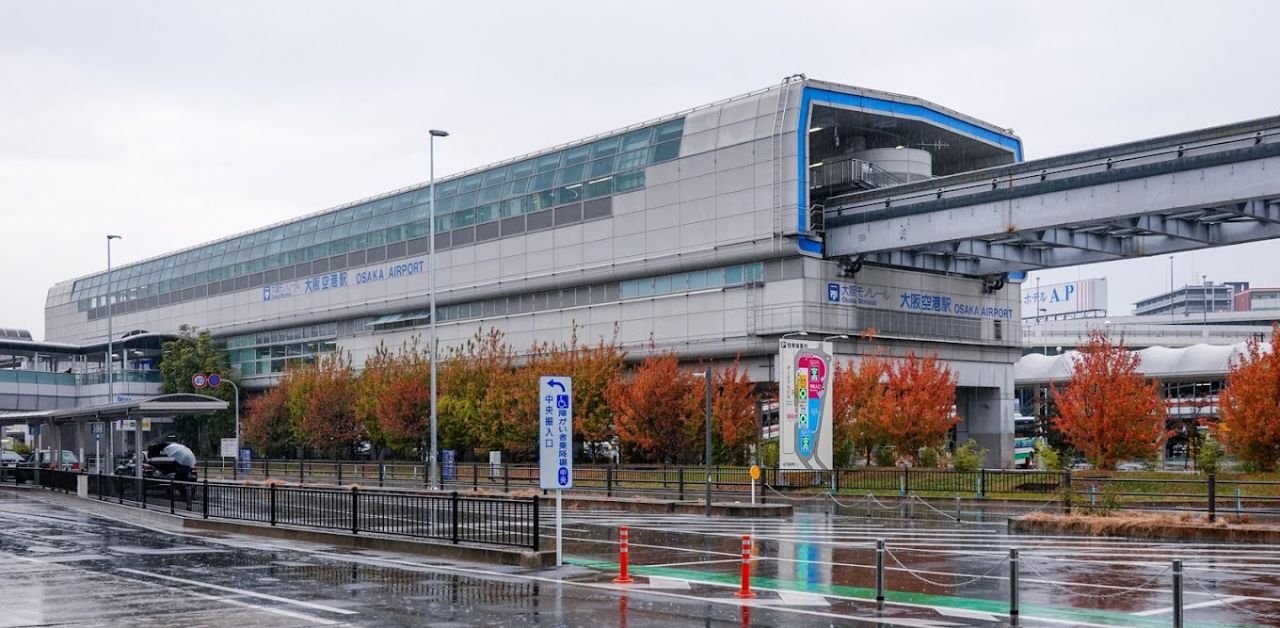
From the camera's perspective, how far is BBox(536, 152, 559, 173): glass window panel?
67.9 meters

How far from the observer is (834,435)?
50.2 m

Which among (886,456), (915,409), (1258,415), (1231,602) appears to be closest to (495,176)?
(886,456)

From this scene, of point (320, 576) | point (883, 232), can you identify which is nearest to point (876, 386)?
point (883, 232)

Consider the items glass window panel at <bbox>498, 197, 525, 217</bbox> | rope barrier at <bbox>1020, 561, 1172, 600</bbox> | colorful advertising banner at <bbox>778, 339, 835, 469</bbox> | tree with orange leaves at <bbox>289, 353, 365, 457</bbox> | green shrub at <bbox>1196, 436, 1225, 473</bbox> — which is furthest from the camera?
tree with orange leaves at <bbox>289, 353, 365, 457</bbox>

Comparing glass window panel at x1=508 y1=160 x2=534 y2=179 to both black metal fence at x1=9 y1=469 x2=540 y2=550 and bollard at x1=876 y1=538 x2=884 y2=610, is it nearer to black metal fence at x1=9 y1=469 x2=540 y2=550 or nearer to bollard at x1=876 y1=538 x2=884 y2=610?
black metal fence at x1=9 y1=469 x2=540 y2=550

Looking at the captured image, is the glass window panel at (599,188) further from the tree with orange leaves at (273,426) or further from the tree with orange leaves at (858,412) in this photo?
the tree with orange leaves at (273,426)

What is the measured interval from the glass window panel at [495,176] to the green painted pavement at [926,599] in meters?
51.3

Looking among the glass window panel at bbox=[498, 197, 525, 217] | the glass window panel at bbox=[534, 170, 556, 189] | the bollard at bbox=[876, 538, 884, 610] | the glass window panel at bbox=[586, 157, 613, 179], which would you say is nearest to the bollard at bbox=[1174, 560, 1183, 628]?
the bollard at bbox=[876, 538, 884, 610]

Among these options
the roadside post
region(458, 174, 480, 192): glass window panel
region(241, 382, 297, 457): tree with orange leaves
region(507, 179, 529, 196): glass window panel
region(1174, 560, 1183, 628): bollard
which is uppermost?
region(458, 174, 480, 192): glass window panel

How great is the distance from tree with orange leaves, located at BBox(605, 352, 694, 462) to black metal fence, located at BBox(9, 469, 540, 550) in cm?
2133

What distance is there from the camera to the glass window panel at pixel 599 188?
63.6m

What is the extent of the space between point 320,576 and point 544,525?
10906 mm

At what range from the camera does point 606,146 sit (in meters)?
65.0

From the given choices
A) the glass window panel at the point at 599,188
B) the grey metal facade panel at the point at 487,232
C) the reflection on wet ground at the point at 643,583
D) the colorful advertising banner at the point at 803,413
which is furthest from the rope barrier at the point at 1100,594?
the grey metal facade panel at the point at 487,232
